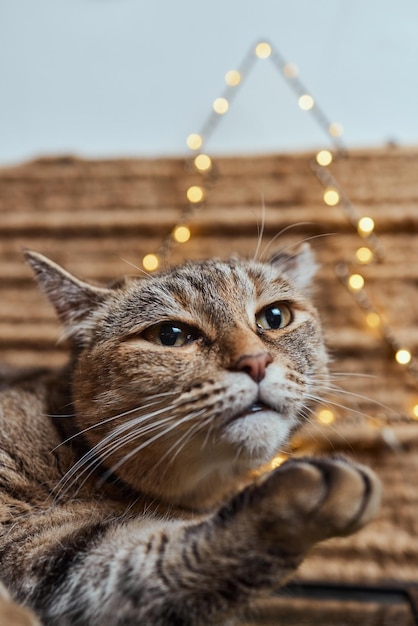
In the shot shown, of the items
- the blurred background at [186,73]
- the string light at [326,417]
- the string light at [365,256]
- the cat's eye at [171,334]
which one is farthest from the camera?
the blurred background at [186,73]

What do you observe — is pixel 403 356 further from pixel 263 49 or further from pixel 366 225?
pixel 263 49

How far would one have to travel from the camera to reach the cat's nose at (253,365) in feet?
2.20

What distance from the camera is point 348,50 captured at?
4.66 ft

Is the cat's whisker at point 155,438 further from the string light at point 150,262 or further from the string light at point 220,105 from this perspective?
the string light at point 220,105

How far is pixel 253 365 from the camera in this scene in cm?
67

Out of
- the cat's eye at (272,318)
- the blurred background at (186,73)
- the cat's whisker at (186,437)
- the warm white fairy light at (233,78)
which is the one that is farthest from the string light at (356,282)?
the cat's whisker at (186,437)

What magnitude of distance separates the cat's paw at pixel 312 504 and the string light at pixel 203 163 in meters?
0.98

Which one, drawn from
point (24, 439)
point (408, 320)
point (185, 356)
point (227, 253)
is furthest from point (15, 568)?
point (408, 320)

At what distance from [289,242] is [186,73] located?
554 mm

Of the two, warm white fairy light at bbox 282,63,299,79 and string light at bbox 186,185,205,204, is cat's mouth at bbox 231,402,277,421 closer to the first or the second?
string light at bbox 186,185,205,204

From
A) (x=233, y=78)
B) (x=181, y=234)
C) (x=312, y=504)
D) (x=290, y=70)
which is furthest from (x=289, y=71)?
(x=312, y=504)

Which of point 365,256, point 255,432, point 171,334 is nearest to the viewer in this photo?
point 255,432

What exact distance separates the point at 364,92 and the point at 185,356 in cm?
101

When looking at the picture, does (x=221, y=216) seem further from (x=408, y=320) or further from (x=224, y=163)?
(x=408, y=320)
